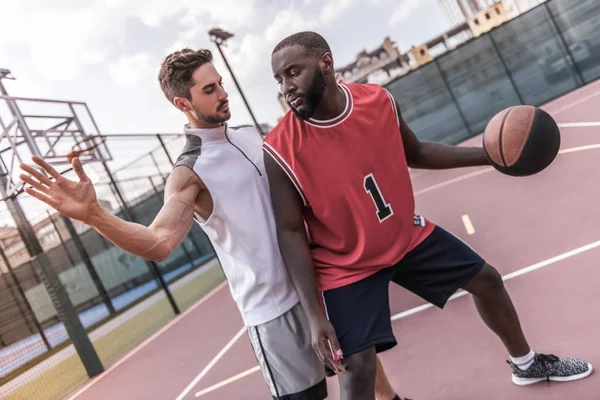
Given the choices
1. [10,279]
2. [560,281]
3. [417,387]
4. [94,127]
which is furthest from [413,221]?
[94,127]

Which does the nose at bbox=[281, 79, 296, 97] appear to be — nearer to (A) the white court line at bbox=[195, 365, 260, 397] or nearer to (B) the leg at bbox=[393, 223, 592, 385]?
(B) the leg at bbox=[393, 223, 592, 385]

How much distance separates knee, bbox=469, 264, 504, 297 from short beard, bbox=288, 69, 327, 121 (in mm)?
1089

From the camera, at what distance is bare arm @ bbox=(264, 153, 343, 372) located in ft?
7.19

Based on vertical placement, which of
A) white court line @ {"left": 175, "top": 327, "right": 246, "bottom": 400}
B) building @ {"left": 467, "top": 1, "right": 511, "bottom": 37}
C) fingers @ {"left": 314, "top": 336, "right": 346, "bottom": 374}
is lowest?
white court line @ {"left": 175, "top": 327, "right": 246, "bottom": 400}

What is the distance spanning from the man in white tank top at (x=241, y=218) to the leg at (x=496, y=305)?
832 mm

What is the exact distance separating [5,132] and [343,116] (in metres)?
9.15

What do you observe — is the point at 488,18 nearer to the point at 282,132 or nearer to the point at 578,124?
the point at 578,124

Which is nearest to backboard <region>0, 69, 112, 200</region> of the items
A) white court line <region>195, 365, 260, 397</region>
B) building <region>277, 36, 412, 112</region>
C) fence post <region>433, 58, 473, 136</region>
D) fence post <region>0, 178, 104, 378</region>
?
fence post <region>0, 178, 104, 378</region>

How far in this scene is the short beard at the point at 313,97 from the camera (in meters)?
2.24

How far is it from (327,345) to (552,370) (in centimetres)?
127

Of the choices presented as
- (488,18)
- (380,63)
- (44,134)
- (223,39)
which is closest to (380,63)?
(380,63)

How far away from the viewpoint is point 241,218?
2246 millimetres

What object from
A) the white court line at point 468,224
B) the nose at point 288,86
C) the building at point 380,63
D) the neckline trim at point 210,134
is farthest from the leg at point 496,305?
the building at point 380,63

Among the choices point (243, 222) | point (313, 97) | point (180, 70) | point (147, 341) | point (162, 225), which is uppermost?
point (180, 70)
